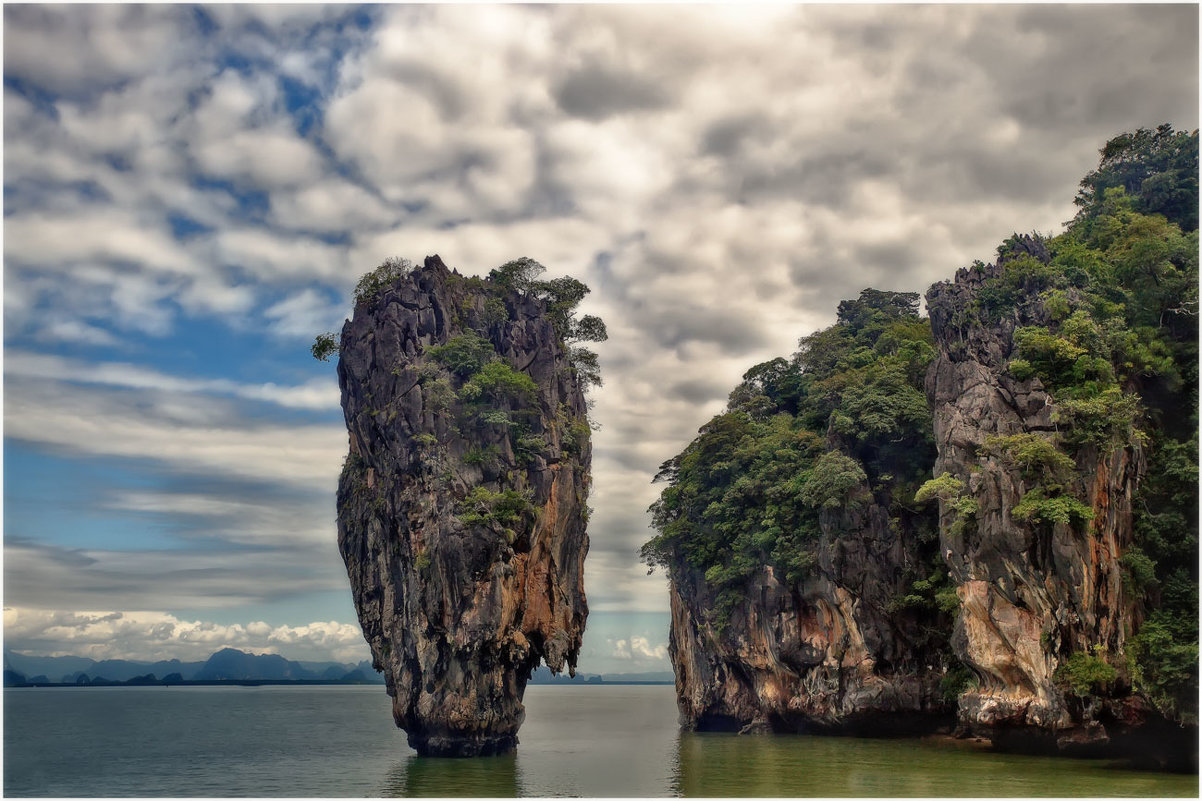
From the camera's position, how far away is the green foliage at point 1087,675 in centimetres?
2453

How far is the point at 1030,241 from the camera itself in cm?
3459

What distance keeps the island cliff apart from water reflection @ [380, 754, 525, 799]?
13742 mm

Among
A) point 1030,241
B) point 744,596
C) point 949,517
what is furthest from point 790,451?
point 1030,241

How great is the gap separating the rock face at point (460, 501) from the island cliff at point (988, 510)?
8.82 metres

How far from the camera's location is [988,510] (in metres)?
27.2

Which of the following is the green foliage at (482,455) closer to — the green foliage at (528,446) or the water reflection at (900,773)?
the green foliage at (528,446)

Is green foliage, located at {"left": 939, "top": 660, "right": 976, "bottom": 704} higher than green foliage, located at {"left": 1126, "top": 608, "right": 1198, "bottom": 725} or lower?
lower

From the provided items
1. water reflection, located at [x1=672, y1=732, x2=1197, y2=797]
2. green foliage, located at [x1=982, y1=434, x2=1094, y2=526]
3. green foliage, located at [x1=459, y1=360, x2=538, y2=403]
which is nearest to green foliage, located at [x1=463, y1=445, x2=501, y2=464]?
green foliage, located at [x1=459, y1=360, x2=538, y2=403]

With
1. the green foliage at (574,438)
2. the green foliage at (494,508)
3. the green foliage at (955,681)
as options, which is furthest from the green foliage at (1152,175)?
the green foliage at (494,508)

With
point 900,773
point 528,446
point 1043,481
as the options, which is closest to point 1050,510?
point 1043,481

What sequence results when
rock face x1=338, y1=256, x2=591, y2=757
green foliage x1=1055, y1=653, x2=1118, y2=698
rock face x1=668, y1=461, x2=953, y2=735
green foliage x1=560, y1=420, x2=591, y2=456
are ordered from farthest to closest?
green foliage x1=560, y1=420, x2=591, y2=456
rock face x1=668, y1=461, x2=953, y2=735
rock face x1=338, y1=256, x2=591, y2=757
green foliage x1=1055, y1=653, x2=1118, y2=698

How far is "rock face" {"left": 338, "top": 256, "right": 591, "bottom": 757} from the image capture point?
3183 centimetres

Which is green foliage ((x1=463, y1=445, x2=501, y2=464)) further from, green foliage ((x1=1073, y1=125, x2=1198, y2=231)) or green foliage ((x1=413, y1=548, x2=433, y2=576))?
A: green foliage ((x1=1073, y1=125, x2=1198, y2=231))

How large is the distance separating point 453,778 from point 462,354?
1536 cm
